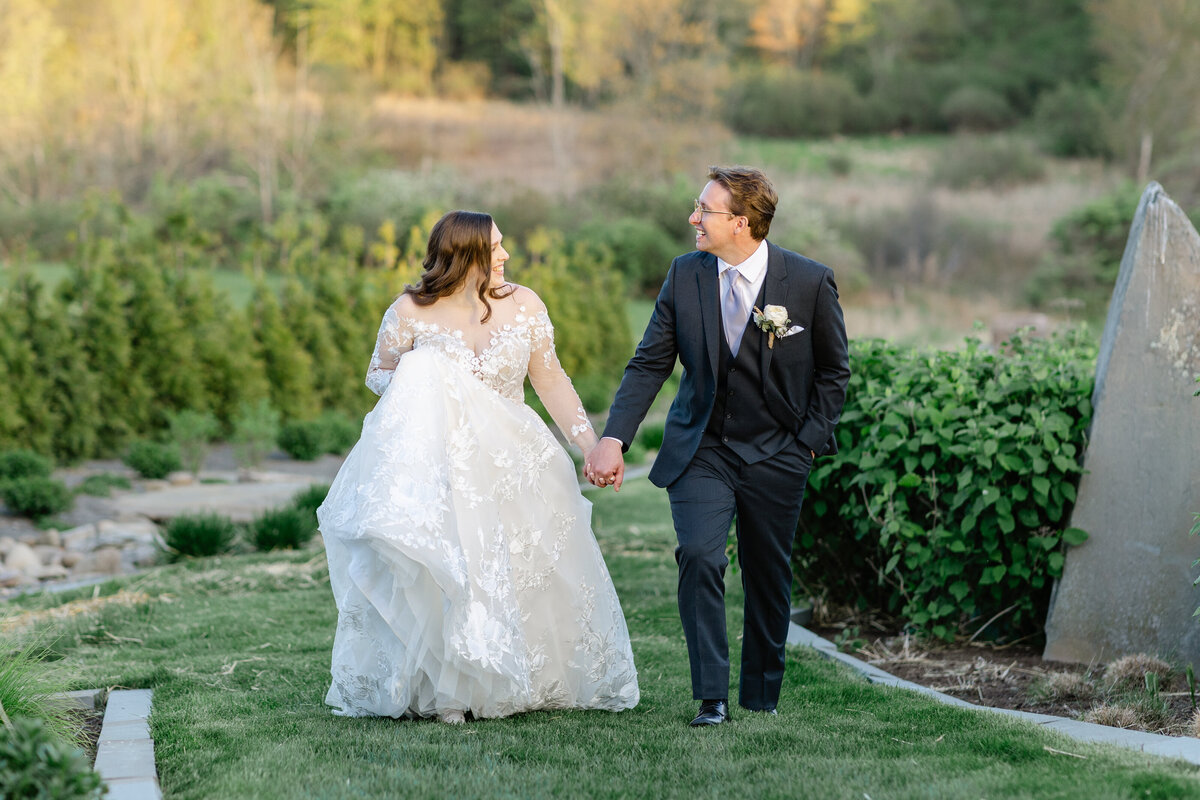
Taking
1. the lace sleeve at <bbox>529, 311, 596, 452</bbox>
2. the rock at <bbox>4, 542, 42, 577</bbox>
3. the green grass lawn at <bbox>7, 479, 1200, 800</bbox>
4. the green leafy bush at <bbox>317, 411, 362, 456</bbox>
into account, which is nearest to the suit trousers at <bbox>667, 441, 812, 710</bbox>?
the green grass lawn at <bbox>7, 479, 1200, 800</bbox>

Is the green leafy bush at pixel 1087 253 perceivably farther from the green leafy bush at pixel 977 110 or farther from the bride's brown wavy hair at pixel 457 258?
the bride's brown wavy hair at pixel 457 258

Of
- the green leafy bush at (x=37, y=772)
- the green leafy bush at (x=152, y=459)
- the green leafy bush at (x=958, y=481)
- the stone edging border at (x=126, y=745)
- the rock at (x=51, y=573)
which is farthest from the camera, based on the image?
the green leafy bush at (x=152, y=459)

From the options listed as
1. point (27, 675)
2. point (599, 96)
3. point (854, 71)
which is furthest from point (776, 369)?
point (854, 71)

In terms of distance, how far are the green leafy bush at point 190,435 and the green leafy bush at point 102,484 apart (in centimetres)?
82

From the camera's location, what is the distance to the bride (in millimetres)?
3758

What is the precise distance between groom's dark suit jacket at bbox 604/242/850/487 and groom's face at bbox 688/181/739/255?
0.11 m

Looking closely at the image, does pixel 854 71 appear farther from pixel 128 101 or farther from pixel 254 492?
pixel 254 492

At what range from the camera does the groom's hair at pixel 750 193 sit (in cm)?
396

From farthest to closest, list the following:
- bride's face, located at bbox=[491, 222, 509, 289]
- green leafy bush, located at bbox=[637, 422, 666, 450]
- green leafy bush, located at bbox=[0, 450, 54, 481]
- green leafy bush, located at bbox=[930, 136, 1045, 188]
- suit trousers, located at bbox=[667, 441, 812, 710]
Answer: green leafy bush, located at bbox=[930, 136, 1045, 188], green leafy bush, located at bbox=[637, 422, 666, 450], green leafy bush, located at bbox=[0, 450, 54, 481], bride's face, located at bbox=[491, 222, 509, 289], suit trousers, located at bbox=[667, 441, 812, 710]

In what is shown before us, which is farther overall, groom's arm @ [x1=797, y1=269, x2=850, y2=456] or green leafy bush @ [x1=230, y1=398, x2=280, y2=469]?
green leafy bush @ [x1=230, y1=398, x2=280, y2=469]

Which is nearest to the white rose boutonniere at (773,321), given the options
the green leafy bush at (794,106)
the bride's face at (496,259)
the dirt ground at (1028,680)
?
the bride's face at (496,259)

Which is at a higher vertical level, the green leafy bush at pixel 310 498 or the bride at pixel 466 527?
the bride at pixel 466 527

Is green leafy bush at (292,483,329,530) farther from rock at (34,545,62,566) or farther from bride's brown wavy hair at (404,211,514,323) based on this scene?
bride's brown wavy hair at (404,211,514,323)

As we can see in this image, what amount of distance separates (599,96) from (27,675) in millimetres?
42389
